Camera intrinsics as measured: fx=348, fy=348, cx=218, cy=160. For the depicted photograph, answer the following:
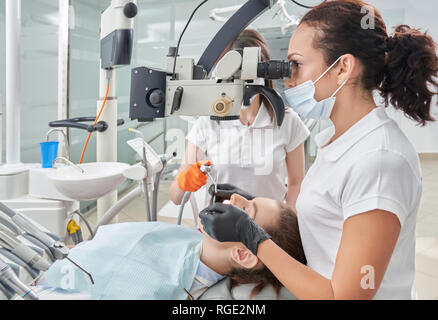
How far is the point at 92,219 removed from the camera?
307 centimetres

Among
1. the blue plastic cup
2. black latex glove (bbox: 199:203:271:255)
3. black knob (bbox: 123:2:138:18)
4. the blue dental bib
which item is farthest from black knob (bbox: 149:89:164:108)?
the blue plastic cup

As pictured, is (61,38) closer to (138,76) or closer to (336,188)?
(138,76)

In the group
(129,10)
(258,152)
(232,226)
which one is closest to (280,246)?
(232,226)

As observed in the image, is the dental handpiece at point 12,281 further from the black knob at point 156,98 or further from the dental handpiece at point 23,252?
the black knob at point 156,98

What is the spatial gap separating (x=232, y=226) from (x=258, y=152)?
2.12 ft

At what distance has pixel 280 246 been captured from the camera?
3.65ft

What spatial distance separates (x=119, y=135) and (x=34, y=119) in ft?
3.01

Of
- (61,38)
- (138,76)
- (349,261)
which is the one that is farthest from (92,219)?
(349,261)

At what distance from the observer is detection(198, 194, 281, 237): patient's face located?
1.15 metres

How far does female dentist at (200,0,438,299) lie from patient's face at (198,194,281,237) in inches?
8.5

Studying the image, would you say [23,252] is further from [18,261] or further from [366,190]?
[366,190]

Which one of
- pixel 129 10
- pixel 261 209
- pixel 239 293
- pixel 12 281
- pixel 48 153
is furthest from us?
pixel 48 153

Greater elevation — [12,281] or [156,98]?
[156,98]
